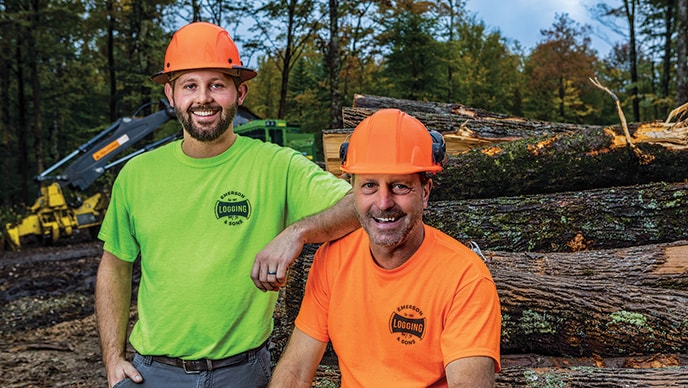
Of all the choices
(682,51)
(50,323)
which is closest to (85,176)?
(50,323)

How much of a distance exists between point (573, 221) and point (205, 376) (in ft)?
11.3

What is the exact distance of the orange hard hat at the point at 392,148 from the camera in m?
1.95

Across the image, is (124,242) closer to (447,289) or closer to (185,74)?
(185,74)

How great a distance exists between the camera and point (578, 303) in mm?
3395

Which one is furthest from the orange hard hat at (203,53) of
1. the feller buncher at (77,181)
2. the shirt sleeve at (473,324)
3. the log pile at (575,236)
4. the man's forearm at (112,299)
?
the feller buncher at (77,181)

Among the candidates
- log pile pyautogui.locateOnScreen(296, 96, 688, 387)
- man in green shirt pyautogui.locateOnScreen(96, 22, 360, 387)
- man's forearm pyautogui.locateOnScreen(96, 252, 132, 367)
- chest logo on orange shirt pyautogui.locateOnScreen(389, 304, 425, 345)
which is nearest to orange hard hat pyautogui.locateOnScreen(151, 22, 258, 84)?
man in green shirt pyautogui.locateOnScreen(96, 22, 360, 387)

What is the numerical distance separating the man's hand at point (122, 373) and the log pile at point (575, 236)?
5.48ft

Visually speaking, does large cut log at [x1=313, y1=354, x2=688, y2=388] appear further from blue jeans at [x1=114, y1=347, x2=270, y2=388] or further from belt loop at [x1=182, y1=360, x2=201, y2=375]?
belt loop at [x1=182, y1=360, x2=201, y2=375]

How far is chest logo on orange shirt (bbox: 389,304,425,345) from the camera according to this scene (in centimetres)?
194

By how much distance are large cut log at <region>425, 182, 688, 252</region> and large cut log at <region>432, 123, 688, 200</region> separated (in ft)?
1.19

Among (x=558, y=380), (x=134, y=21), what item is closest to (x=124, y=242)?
(x=558, y=380)

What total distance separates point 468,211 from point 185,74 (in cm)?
294

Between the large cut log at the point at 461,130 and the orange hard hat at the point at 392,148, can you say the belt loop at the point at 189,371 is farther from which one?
the large cut log at the point at 461,130

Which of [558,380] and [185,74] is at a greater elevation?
[185,74]
